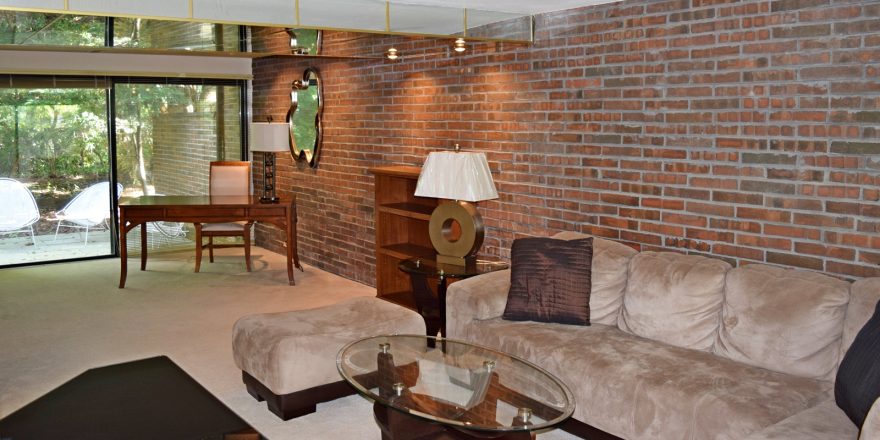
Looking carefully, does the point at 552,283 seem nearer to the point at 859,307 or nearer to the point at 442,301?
the point at 442,301

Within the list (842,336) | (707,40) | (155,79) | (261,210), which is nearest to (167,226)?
(155,79)

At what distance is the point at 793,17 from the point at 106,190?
6991 mm

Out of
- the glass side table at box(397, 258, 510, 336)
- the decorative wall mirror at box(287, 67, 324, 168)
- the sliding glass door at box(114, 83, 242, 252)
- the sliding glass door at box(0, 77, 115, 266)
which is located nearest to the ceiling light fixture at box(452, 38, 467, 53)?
the glass side table at box(397, 258, 510, 336)

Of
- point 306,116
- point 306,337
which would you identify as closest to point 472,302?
point 306,337

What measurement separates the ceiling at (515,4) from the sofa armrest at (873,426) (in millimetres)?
2919

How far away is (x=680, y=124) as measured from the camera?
14.1 feet

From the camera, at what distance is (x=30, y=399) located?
14.1 feet

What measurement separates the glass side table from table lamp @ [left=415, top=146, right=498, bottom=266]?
11cm

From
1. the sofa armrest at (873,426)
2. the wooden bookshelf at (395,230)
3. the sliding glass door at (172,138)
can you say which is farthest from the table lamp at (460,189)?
the sliding glass door at (172,138)

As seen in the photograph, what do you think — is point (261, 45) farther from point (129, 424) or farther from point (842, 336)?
point (842, 336)

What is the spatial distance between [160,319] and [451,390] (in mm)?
3477

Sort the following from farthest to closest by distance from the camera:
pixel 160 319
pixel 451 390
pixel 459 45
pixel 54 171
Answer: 1. pixel 54 171
2. pixel 160 319
3. pixel 459 45
4. pixel 451 390

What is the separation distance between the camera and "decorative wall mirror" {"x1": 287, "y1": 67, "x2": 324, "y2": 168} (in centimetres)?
777

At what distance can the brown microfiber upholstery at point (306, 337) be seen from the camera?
13.0 ft
